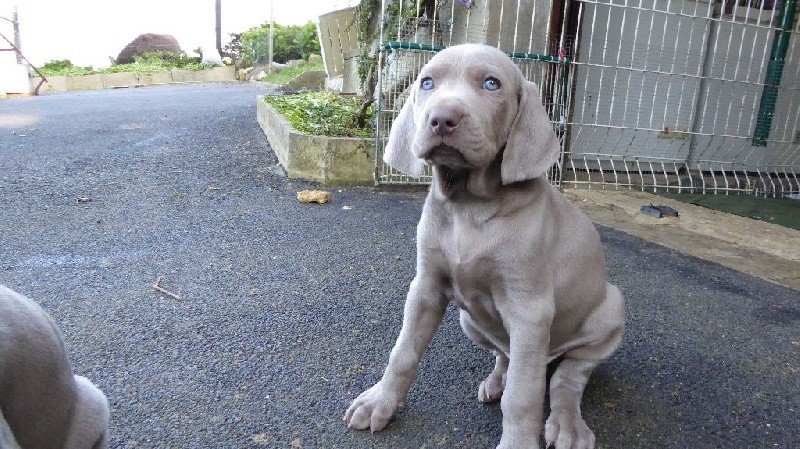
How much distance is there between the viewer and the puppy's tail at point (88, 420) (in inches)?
57.6

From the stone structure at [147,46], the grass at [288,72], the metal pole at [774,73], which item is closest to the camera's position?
the metal pole at [774,73]

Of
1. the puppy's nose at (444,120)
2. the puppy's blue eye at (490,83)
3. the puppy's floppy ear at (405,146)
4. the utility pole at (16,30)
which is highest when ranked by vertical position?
the utility pole at (16,30)

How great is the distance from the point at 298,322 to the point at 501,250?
130 centimetres

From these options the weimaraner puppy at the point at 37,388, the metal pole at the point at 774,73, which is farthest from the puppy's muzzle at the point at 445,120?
the metal pole at the point at 774,73

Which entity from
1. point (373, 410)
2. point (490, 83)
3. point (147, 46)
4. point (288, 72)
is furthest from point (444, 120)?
point (147, 46)

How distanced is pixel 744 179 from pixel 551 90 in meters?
3.28

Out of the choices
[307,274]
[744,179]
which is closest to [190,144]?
[307,274]

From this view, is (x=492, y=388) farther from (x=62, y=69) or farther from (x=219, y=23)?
(x=219, y=23)

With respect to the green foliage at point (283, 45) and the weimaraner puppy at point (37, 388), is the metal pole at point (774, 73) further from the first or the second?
the green foliage at point (283, 45)

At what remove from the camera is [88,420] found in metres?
1.50

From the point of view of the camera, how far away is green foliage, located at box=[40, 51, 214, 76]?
60.9 ft

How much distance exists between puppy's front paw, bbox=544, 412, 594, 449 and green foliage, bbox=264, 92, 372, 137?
4.13 m

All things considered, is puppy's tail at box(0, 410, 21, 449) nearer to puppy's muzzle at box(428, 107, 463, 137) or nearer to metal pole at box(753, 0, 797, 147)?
puppy's muzzle at box(428, 107, 463, 137)

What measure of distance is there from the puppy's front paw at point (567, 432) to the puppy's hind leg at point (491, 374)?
9.7 inches
